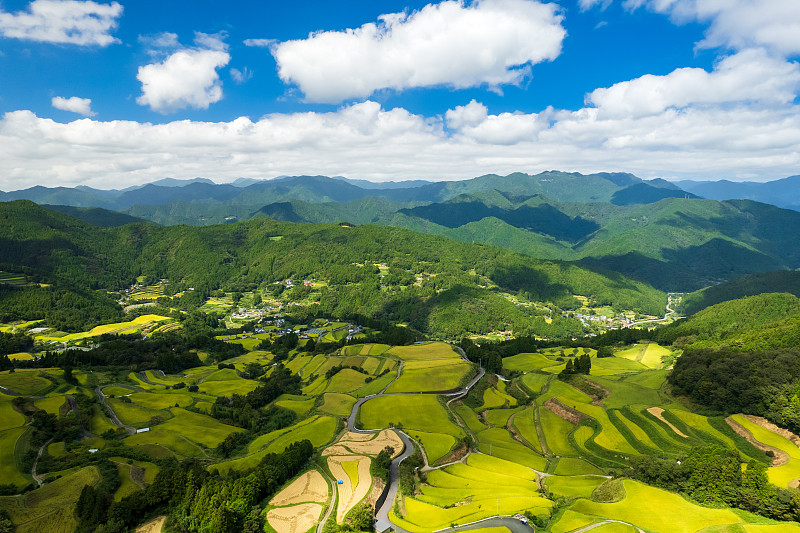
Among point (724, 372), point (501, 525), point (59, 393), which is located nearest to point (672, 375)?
point (724, 372)

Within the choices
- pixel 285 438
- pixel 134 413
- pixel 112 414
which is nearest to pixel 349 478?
pixel 285 438

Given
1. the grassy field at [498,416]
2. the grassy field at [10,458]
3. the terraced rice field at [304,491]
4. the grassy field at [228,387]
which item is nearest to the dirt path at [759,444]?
the grassy field at [498,416]

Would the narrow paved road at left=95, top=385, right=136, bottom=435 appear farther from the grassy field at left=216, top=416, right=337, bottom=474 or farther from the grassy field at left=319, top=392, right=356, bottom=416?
the grassy field at left=319, top=392, right=356, bottom=416

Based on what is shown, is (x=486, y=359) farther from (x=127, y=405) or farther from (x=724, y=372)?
(x=127, y=405)

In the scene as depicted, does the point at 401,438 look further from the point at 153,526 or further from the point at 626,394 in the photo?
the point at 626,394

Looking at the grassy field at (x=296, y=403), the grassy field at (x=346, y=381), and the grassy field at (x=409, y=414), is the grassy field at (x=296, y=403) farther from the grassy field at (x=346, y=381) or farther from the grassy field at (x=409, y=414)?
the grassy field at (x=409, y=414)

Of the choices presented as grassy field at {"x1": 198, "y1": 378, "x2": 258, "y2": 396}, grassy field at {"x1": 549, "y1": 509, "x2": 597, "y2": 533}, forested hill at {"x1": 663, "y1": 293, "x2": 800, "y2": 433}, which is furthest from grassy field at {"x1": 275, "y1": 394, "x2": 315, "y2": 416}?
forested hill at {"x1": 663, "y1": 293, "x2": 800, "y2": 433}
